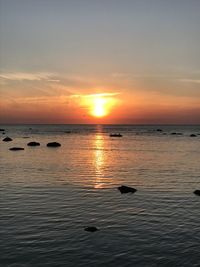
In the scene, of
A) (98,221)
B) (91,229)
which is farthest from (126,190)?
(91,229)

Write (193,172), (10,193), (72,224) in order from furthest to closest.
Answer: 1. (193,172)
2. (10,193)
3. (72,224)

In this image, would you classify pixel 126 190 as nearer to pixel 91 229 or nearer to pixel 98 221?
pixel 98 221

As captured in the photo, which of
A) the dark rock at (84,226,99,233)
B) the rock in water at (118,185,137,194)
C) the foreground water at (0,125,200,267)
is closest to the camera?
the foreground water at (0,125,200,267)

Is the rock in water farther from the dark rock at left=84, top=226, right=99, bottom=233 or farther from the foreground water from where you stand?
Result: the dark rock at left=84, top=226, right=99, bottom=233

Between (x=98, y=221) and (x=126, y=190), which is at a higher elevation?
(x=126, y=190)

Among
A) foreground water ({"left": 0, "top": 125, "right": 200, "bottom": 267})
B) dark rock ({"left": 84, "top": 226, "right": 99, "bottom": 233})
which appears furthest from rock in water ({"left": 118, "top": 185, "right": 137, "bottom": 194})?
dark rock ({"left": 84, "top": 226, "right": 99, "bottom": 233})

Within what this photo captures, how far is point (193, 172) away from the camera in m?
51.6

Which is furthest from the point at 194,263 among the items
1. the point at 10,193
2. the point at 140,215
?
the point at 10,193

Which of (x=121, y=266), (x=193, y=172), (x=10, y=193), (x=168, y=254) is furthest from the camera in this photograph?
(x=193, y=172)

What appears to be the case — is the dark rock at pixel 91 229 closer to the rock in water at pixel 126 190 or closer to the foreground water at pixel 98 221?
the foreground water at pixel 98 221

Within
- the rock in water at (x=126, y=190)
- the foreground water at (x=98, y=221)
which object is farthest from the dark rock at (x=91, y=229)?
the rock in water at (x=126, y=190)

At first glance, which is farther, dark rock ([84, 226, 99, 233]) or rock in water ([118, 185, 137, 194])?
rock in water ([118, 185, 137, 194])

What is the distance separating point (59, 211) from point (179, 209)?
31.1 ft

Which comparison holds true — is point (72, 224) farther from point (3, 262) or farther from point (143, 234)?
point (3, 262)
